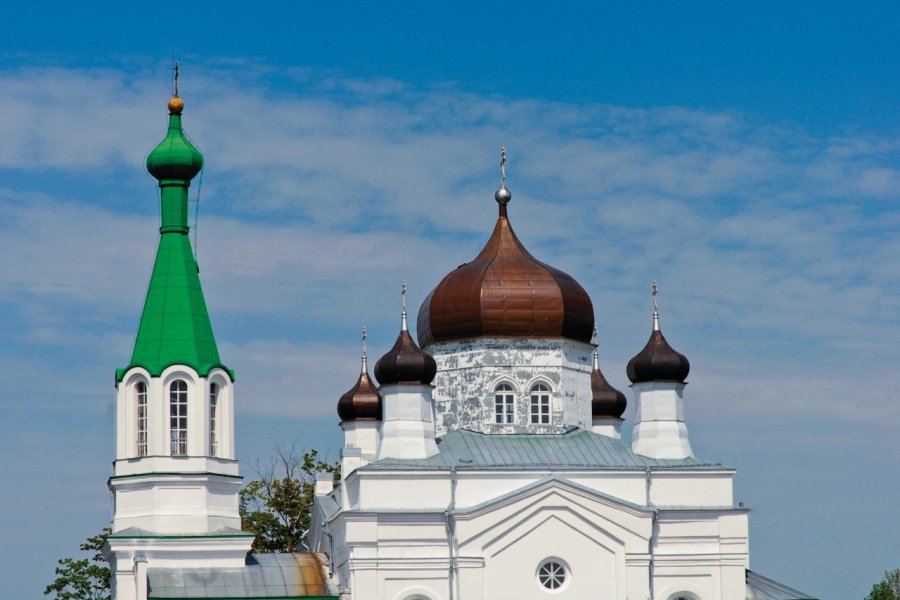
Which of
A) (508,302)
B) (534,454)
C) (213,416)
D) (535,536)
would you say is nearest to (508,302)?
(508,302)

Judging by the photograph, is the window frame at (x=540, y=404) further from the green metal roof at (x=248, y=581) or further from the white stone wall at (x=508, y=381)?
the green metal roof at (x=248, y=581)

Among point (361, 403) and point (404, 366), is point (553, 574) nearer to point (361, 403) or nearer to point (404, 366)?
point (404, 366)

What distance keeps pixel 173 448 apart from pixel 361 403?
21.8 feet

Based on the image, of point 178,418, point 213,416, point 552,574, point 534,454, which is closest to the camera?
point 552,574

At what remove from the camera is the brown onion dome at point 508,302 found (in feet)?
119

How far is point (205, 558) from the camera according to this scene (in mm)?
34969

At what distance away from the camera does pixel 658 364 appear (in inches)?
1373

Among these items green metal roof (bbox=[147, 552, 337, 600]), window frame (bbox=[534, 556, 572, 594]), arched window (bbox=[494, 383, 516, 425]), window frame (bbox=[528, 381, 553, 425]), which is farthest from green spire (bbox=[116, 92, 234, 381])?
window frame (bbox=[534, 556, 572, 594])

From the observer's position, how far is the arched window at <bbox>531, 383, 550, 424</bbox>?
36.1m

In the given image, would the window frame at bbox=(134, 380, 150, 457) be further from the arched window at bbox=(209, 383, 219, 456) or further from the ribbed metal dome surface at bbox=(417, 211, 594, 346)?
the ribbed metal dome surface at bbox=(417, 211, 594, 346)

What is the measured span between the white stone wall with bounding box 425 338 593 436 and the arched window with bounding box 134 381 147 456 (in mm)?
5612

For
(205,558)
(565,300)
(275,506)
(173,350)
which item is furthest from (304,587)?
(275,506)

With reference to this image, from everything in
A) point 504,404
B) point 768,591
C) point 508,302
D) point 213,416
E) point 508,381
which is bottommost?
point 768,591

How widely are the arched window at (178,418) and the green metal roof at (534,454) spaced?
4246 millimetres
